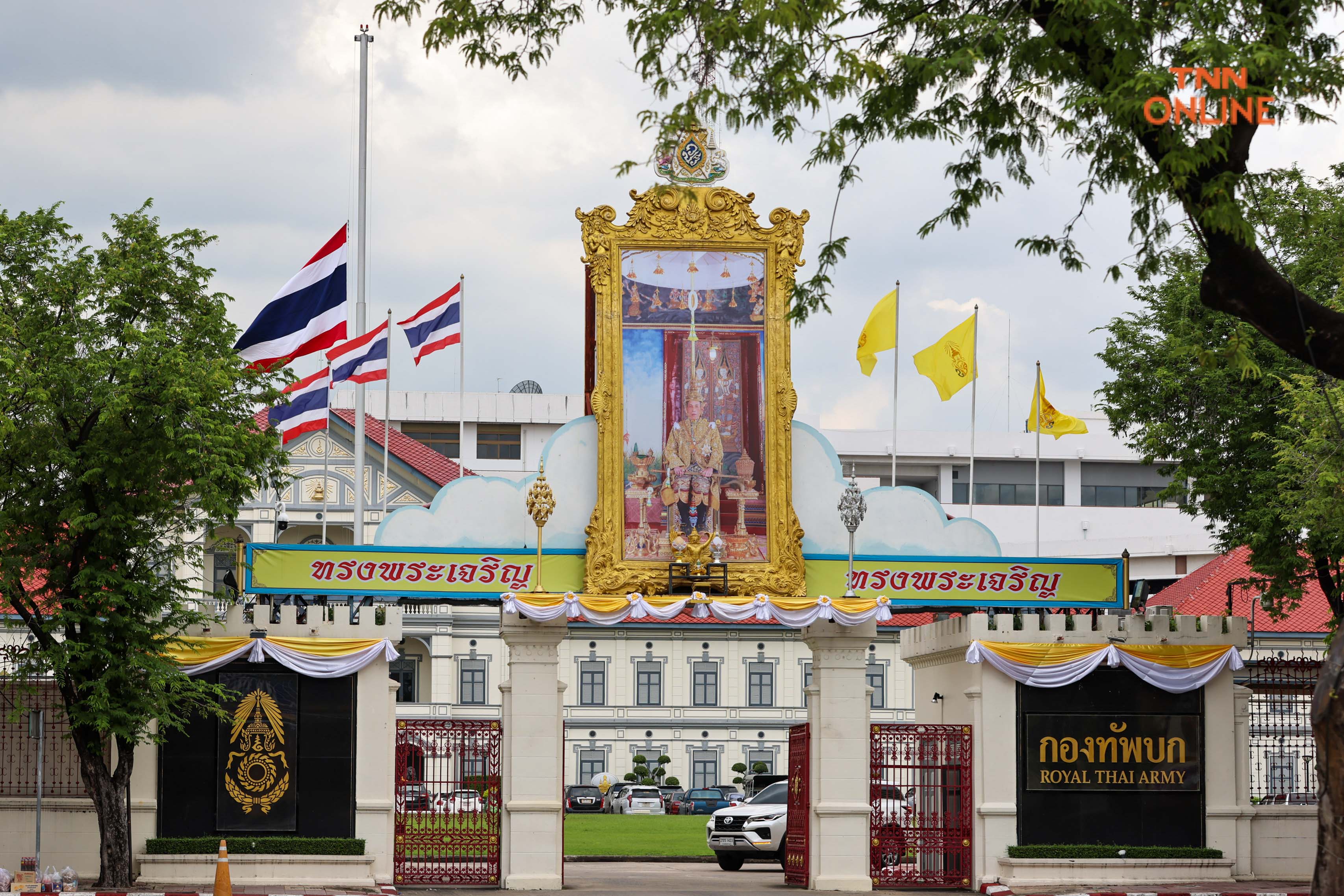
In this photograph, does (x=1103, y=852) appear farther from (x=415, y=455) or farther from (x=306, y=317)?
(x=415, y=455)

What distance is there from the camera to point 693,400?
2194 cm

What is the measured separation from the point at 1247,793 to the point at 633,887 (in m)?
8.52

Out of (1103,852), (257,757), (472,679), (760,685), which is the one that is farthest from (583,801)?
(1103,852)

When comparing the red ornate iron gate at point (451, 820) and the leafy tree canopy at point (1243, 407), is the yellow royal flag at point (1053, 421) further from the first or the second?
the red ornate iron gate at point (451, 820)

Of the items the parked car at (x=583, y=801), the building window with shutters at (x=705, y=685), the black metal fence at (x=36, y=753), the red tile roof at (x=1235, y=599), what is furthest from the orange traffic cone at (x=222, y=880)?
the building window with shutters at (x=705, y=685)

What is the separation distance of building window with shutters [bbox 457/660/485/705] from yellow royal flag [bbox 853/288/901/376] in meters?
29.9

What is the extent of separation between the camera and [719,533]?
862 inches

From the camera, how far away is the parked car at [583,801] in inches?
1953

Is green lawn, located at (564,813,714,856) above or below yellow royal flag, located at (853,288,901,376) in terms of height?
below

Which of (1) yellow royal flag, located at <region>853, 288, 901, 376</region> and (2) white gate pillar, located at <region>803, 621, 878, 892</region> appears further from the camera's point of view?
(1) yellow royal flag, located at <region>853, 288, 901, 376</region>

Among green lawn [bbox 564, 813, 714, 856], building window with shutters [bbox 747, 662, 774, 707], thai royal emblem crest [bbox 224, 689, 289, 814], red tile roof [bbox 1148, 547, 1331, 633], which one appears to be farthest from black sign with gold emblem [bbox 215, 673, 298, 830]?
building window with shutters [bbox 747, 662, 774, 707]

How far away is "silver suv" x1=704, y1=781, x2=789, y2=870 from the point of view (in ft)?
88.1

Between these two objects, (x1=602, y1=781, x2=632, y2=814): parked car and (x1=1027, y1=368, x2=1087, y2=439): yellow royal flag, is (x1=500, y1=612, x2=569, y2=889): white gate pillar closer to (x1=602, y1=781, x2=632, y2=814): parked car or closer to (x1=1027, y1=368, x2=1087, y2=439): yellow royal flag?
(x1=1027, y1=368, x2=1087, y2=439): yellow royal flag

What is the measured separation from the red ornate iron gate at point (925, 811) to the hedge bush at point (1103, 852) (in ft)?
2.82
